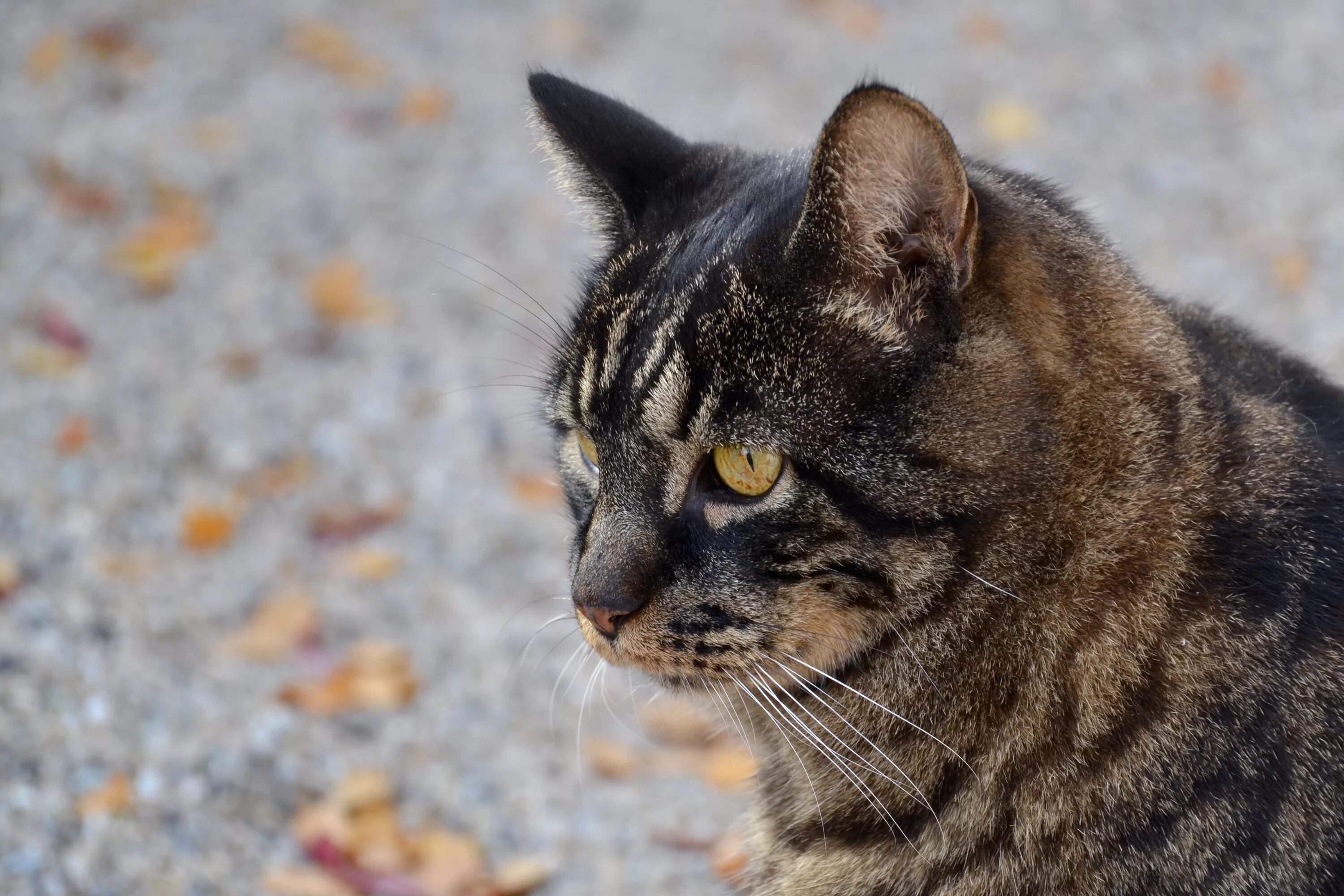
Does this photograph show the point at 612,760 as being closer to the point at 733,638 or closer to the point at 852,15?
the point at 733,638

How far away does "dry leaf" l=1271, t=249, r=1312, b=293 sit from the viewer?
209 inches

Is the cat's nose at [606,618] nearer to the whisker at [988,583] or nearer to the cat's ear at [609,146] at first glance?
the whisker at [988,583]

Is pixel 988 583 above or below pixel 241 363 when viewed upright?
above

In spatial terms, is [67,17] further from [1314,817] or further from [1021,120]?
[1314,817]

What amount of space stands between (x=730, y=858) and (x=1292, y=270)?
3895mm

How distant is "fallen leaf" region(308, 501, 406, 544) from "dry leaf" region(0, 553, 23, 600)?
2.85 ft

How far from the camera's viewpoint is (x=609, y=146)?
2227mm

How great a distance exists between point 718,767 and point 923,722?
1.74 meters

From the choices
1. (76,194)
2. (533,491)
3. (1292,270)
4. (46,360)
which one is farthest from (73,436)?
(1292,270)

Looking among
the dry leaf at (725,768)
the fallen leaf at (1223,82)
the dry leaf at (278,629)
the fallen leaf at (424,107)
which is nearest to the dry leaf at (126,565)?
the dry leaf at (278,629)

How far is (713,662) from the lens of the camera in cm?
195

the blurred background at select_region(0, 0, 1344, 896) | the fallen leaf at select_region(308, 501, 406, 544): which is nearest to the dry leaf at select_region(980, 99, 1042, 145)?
the blurred background at select_region(0, 0, 1344, 896)

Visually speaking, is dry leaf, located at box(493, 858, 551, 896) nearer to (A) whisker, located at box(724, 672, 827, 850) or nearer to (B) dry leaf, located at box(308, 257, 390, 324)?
(A) whisker, located at box(724, 672, 827, 850)

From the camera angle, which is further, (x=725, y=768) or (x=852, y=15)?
(x=852, y=15)
